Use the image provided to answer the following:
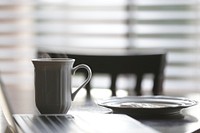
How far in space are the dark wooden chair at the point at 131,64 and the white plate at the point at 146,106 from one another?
1.77ft

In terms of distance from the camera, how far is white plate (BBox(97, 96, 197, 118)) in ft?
3.61

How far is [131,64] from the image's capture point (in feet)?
6.12

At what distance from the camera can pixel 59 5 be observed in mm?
3199

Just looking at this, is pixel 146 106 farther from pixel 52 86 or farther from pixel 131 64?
pixel 131 64

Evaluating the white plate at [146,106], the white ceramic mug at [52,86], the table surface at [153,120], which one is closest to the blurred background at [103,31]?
A: the table surface at [153,120]

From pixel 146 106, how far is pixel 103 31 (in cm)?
200

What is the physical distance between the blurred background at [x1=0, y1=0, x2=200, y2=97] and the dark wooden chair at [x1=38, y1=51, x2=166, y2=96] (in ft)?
3.05

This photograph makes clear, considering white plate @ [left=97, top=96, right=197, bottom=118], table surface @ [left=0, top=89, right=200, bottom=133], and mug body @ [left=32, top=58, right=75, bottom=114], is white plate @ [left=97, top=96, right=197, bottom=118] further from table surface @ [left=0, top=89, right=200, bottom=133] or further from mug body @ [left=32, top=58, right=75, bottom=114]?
mug body @ [left=32, top=58, right=75, bottom=114]

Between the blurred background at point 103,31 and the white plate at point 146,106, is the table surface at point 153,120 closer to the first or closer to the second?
the white plate at point 146,106

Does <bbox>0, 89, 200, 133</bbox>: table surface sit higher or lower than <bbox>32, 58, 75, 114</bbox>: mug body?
lower

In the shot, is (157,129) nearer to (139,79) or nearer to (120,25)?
(139,79)

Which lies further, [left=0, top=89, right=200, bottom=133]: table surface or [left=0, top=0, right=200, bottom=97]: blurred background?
[left=0, top=0, right=200, bottom=97]: blurred background

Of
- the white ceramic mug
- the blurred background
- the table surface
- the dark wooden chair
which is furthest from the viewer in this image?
the blurred background

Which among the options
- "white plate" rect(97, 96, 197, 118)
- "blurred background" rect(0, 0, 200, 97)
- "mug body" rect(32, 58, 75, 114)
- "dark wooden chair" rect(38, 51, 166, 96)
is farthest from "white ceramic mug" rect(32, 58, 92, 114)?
"blurred background" rect(0, 0, 200, 97)
